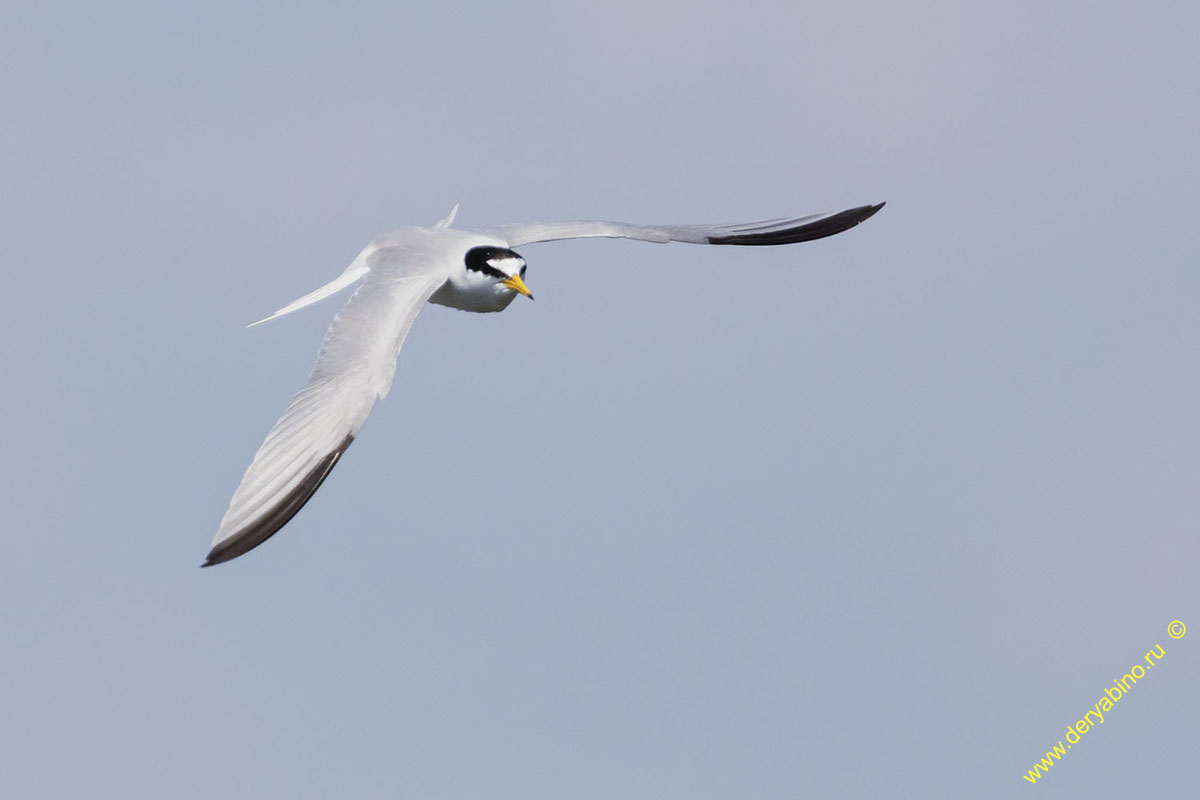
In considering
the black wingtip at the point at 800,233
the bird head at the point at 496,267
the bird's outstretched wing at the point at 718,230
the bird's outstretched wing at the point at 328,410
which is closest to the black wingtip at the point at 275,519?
the bird's outstretched wing at the point at 328,410

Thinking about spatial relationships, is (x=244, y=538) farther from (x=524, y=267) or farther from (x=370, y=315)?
(x=524, y=267)

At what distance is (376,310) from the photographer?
16.1 m

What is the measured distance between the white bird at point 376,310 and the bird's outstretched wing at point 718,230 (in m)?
0.01

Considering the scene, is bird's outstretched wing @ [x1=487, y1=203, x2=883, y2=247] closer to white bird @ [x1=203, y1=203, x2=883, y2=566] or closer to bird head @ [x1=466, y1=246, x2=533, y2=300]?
white bird @ [x1=203, y1=203, x2=883, y2=566]

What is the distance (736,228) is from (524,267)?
3800 mm

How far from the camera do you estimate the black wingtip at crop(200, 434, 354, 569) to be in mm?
13258

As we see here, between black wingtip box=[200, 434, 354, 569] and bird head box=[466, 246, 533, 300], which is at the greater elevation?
bird head box=[466, 246, 533, 300]

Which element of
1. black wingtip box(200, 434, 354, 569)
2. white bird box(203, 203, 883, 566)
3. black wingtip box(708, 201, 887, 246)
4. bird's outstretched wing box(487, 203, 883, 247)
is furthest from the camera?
black wingtip box(708, 201, 887, 246)

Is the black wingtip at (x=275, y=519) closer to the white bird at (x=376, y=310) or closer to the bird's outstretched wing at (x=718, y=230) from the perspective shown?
the white bird at (x=376, y=310)

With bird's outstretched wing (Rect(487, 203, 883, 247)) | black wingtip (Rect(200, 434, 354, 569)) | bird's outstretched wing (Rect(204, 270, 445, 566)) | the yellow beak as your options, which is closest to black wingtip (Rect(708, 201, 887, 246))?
bird's outstretched wing (Rect(487, 203, 883, 247))

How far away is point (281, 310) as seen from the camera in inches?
665

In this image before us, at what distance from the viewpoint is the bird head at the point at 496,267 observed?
17.6m

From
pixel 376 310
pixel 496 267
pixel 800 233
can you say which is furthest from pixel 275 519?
pixel 800 233

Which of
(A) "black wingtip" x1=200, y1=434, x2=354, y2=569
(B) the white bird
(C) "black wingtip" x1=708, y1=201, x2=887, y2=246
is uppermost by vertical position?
(C) "black wingtip" x1=708, y1=201, x2=887, y2=246
